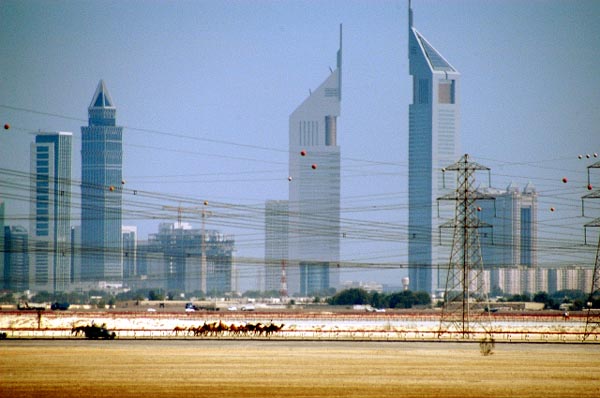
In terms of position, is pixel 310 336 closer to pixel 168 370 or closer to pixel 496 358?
pixel 496 358

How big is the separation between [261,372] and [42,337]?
3859cm

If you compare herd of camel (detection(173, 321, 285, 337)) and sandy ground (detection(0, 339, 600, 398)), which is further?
herd of camel (detection(173, 321, 285, 337))

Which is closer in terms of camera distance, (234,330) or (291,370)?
(291,370)

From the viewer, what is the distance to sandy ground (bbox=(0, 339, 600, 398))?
52844 mm

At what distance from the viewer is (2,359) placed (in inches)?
2680

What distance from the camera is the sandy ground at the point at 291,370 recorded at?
173ft

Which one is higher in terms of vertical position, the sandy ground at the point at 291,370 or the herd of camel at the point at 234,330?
the sandy ground at the point at 291,370

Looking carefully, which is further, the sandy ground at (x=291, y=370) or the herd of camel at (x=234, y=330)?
the herd of camel at (x=234, y=330)

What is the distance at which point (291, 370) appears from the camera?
61.8 meters

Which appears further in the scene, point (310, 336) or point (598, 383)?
point (310, 336)

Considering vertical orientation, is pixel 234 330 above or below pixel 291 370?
below

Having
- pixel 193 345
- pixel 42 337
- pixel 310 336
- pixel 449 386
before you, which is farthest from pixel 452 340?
pixel 449 386

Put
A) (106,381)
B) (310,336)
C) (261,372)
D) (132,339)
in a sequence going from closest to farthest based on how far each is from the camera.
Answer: (106,381) → (261,372) → (132,339) → (310,336)

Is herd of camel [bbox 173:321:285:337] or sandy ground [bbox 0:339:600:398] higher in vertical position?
sandy ground [bbox 0:339:600:398]
